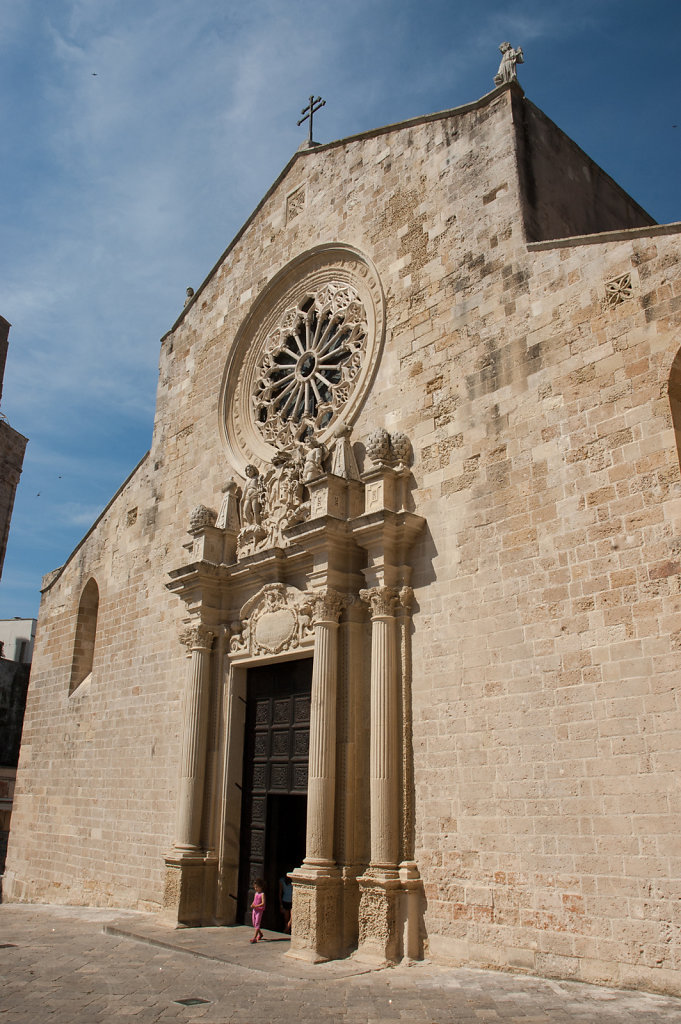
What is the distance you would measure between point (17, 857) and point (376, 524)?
31.9 feet

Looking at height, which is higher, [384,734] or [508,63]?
[508,63]

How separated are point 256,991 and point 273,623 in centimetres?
428

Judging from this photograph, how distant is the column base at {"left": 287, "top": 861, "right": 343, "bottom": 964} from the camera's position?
7434mm

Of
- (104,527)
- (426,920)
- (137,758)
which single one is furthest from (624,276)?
(104,527)

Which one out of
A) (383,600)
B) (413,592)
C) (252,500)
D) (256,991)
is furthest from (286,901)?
(252,500)

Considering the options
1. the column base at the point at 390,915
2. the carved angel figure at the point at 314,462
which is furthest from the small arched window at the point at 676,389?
the column base at the point at 390,915

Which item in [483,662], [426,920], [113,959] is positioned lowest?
[113,959]

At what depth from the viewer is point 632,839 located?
599 cm

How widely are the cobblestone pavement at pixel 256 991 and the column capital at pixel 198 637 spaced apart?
343cm

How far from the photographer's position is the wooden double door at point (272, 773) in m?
9.35

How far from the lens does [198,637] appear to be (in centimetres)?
1052

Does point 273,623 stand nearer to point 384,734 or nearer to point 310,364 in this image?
point 384,734

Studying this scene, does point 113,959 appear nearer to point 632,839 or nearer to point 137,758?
point 137,758

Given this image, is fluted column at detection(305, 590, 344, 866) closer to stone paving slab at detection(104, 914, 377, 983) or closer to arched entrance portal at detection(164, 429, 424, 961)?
arched entrance portal at detection(164, 429, 424, 961)
